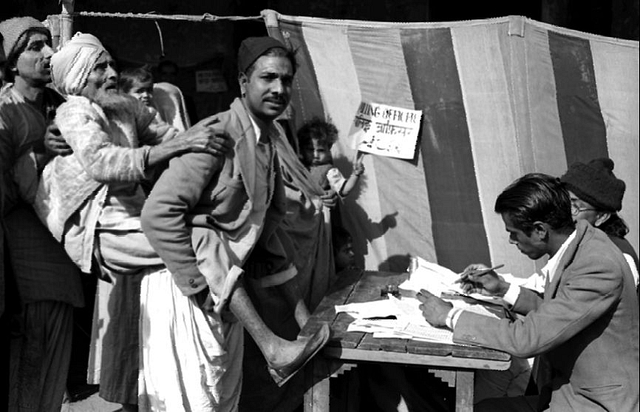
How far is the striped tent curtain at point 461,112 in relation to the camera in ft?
14.9

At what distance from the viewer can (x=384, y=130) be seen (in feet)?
15.3

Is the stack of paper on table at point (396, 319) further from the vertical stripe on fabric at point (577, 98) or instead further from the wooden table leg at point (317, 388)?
the vertical stripe on fabric at point (577, 98)

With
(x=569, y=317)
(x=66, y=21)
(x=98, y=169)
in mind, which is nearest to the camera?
(x=569, y=317)

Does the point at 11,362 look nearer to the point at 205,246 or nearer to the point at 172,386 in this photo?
the point at 172,386

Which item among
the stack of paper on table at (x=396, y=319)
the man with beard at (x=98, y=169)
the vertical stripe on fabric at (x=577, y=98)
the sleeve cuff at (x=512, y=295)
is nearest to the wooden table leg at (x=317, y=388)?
the stack of paper on table at (x=396, y=319)

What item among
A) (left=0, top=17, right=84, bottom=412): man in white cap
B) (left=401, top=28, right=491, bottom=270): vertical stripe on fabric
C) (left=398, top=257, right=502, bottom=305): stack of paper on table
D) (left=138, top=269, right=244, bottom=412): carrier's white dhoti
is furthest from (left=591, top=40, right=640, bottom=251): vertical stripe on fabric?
(left=0, top=17, right=84, bottom=412): man in white cap

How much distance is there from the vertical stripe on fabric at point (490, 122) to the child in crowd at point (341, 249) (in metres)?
0.83

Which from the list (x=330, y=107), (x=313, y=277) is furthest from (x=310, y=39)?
(x=313, y=277)

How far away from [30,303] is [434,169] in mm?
2509

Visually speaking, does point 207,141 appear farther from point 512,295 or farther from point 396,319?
point 512,295

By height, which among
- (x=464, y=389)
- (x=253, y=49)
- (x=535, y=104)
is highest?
(x=253, y=49)

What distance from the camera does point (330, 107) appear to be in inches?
183

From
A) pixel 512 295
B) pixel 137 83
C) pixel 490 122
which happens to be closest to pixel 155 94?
pixel 137 83

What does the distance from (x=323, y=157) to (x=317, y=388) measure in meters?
2.11
